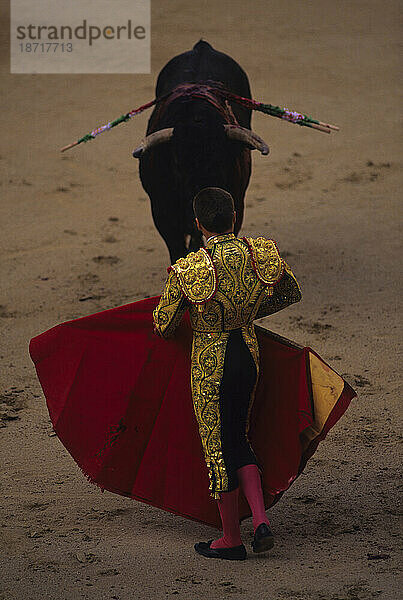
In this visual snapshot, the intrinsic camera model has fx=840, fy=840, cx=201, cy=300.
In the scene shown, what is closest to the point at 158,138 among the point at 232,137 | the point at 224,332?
the point at 232,137

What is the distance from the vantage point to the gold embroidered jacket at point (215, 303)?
2.83 m

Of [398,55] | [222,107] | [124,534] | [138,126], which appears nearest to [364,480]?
[124,534]

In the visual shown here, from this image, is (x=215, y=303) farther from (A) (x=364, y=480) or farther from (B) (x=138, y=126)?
(B) (x=138, y=126)

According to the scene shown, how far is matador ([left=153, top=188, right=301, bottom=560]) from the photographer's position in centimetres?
284

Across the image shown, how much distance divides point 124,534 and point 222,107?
2983 mm

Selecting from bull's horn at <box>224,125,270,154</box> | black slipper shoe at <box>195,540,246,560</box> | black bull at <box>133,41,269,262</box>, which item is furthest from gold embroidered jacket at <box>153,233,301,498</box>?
bull's horn at <box>224,125,270,154</box>

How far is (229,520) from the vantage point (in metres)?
2.90

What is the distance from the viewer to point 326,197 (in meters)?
8.45

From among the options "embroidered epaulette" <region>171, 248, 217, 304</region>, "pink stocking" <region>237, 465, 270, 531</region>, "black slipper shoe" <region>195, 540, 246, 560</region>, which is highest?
"embroidered epaulette" <region>171, 248, 217, 304</region>

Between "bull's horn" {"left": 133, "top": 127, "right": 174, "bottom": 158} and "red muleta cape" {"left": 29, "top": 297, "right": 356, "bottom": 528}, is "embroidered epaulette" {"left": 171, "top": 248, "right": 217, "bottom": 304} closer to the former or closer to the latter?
"red muleta cape" {"left": 29, "top": 297, "right": 356, "bottom": 528}

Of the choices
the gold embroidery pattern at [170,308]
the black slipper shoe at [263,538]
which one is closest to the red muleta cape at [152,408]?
the gold embroidery pattern at [170,308]

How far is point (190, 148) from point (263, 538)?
274 cm

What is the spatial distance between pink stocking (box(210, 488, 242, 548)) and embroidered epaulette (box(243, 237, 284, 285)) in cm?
74

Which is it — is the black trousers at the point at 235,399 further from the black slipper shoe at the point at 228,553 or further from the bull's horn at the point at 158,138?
the bull's horn at the point at 158,138
